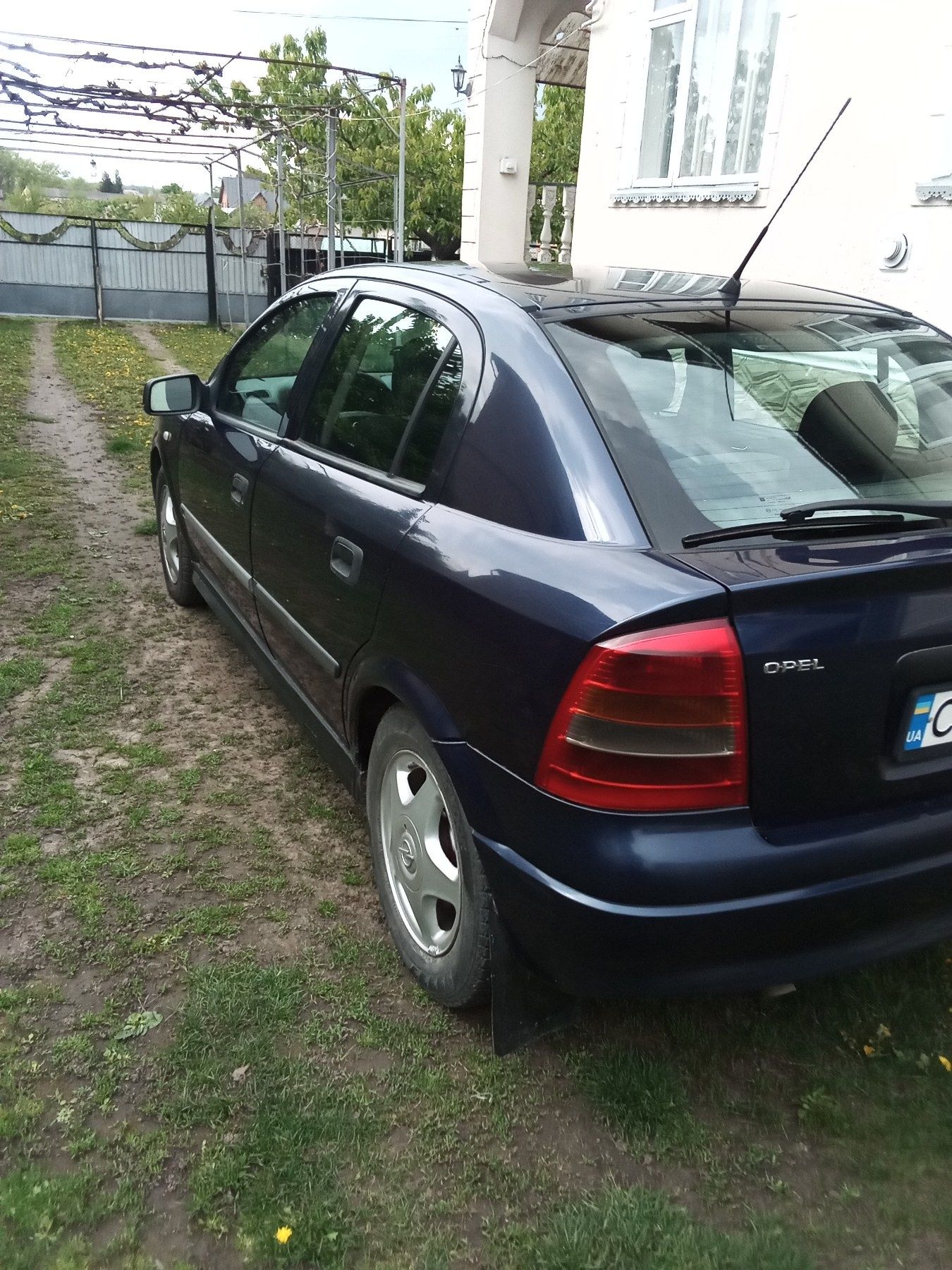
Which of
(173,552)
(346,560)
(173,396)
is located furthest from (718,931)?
(173,552)

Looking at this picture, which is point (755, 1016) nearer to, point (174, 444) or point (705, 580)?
point (705, 580)

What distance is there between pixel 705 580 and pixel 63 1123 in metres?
1.76

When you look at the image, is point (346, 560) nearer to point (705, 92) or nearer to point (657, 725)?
point (657, 725)

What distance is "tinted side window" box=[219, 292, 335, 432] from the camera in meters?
3.48

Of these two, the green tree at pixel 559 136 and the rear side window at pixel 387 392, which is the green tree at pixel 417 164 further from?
the rear side window at pixel 387 392

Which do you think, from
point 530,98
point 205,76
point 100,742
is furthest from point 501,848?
point 205,76

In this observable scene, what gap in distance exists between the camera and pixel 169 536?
521 cm

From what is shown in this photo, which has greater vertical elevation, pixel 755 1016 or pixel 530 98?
pixel 530 98

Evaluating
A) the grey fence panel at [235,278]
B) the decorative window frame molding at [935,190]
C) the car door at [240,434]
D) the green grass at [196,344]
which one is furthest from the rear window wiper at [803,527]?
the grey fence panel at [235,278]

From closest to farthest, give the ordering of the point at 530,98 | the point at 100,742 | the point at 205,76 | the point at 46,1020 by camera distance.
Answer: the point at 46,1020
the point at 100,742
the point at 530,98
the point at 205,76

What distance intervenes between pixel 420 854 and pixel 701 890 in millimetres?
879

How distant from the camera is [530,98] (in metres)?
11.9

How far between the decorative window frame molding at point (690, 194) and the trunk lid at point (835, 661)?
6612mm

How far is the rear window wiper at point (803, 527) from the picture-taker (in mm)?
1917
